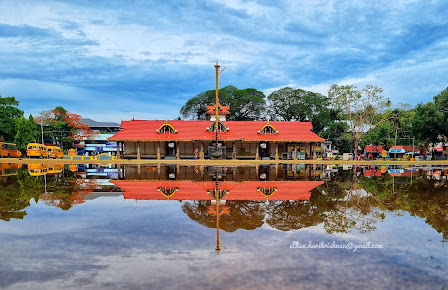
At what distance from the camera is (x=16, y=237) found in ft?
17.6

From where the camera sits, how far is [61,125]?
2056 inches

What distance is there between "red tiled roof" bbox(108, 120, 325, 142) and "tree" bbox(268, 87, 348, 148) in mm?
15866

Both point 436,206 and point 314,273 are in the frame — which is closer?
point 314,273

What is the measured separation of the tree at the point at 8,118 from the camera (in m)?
43.3

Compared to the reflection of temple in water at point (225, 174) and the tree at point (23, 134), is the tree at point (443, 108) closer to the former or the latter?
the reflection of temple in water at point (225, 174)

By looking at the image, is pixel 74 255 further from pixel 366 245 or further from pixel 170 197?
pixel 170 197

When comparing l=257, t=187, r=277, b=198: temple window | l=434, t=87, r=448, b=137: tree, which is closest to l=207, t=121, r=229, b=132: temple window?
l=257, t=187, r=277, b=198: temple window

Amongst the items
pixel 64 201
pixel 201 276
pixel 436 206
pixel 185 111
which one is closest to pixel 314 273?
pixel 201 276

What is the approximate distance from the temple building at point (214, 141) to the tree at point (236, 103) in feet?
66.5

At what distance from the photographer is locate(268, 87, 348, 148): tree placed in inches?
2051

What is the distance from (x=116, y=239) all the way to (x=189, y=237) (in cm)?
125

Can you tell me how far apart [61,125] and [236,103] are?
30896mm

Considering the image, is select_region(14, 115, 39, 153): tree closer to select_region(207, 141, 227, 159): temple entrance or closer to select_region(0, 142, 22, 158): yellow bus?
select_region(0, 142, 22, 158): yellow bus

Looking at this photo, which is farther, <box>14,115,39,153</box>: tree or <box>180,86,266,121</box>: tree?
<box>180,86,266,121</box>: tree
